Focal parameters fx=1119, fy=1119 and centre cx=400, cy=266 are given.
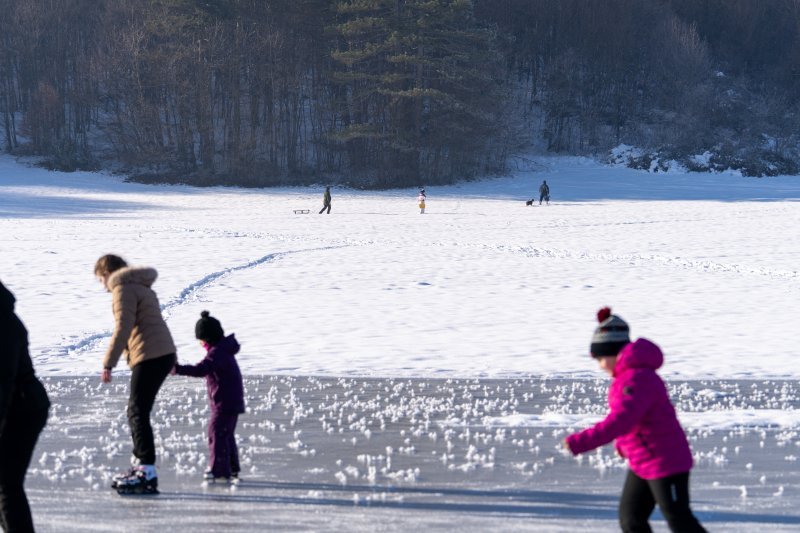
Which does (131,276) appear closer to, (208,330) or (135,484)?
(208,330)

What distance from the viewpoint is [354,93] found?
63.7 meters

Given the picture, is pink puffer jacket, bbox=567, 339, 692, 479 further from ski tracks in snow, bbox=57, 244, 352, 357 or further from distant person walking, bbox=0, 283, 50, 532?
ski tracks in snow, bbox=57, 244, 352, 357

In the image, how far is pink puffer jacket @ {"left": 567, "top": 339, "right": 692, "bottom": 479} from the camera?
15.9 ft

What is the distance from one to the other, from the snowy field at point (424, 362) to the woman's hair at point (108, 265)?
54.2 inches

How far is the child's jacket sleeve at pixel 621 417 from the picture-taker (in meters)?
4.82

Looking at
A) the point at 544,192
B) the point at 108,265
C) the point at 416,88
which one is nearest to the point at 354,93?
the point at 416,88

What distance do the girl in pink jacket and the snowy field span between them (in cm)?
115

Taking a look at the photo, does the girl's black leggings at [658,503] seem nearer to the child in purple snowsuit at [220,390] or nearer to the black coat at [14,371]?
the black coat at [14,371]

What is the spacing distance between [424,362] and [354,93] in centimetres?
5258

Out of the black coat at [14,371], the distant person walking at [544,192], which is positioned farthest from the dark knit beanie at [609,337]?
the distant person walking at [544,192]

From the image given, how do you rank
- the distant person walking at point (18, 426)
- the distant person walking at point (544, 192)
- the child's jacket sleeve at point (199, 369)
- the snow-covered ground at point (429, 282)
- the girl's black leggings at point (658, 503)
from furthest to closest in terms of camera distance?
the distant person walking at point (544, 192) < the snow-covered ground at point (429, 282) < the child's jacket sleeve at point (199, 369) < the distant person walking at point (18, 426) < the girl's black leggings at point (658, 503)

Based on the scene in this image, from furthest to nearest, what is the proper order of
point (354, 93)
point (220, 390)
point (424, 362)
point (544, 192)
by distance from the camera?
point (354, 93) → point (544, 192) → point (424, 362) → point (220, 390)

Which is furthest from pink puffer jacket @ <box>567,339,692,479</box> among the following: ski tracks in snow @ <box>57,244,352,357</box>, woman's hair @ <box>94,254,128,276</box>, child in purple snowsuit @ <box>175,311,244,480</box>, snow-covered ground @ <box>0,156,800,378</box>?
ski tracks in snow @ <box>57,244,352,357</box>

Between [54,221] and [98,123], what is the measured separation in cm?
3640
